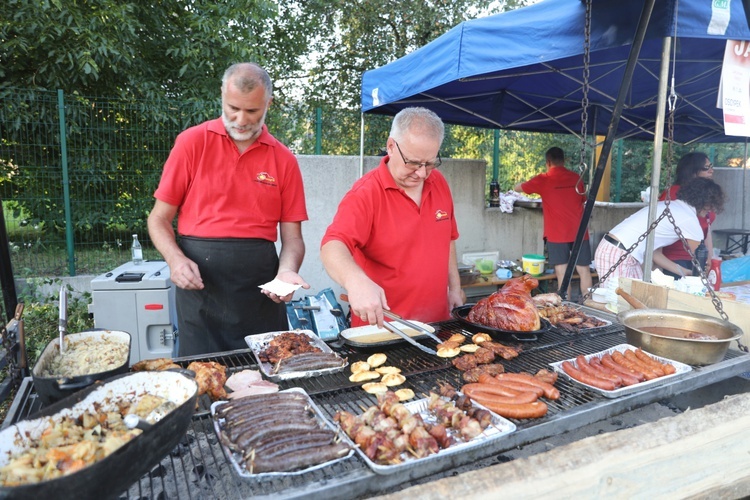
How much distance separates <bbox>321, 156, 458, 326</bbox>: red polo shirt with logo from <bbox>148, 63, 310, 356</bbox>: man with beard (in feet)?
2.08

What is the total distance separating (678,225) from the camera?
532 cm

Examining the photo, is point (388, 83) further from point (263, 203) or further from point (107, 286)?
point (107, 286)

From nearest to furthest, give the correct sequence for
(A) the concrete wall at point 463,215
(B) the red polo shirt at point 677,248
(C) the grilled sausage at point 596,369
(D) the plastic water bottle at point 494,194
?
(C) the grilled sausage at point 596,369
(B) the red polo shirt at point 677,248
(A) the concrete wall at point 463,215
(D) the plastic water bottle at point 494,194

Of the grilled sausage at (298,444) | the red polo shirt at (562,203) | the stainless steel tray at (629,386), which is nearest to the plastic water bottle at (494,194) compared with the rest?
the red polo shirt at (562,203)

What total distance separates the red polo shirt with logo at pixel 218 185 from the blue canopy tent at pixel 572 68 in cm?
240

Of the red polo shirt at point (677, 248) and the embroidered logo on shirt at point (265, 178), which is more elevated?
the embroidered logo on shirt at point (265, 178)

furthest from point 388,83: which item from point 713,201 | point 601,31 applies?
point 713,201

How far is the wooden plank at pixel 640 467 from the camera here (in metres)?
1.58

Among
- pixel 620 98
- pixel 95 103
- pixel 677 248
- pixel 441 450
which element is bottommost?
pixel 441 450

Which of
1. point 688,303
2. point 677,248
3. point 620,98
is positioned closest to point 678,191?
point 677,248

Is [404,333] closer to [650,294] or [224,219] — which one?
[224,219]

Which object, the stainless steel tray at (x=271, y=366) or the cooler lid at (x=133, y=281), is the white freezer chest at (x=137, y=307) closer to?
the cooler lid at (x=133, y=281)

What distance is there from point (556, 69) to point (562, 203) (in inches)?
119

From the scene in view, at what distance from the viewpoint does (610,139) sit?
13.4 ft
